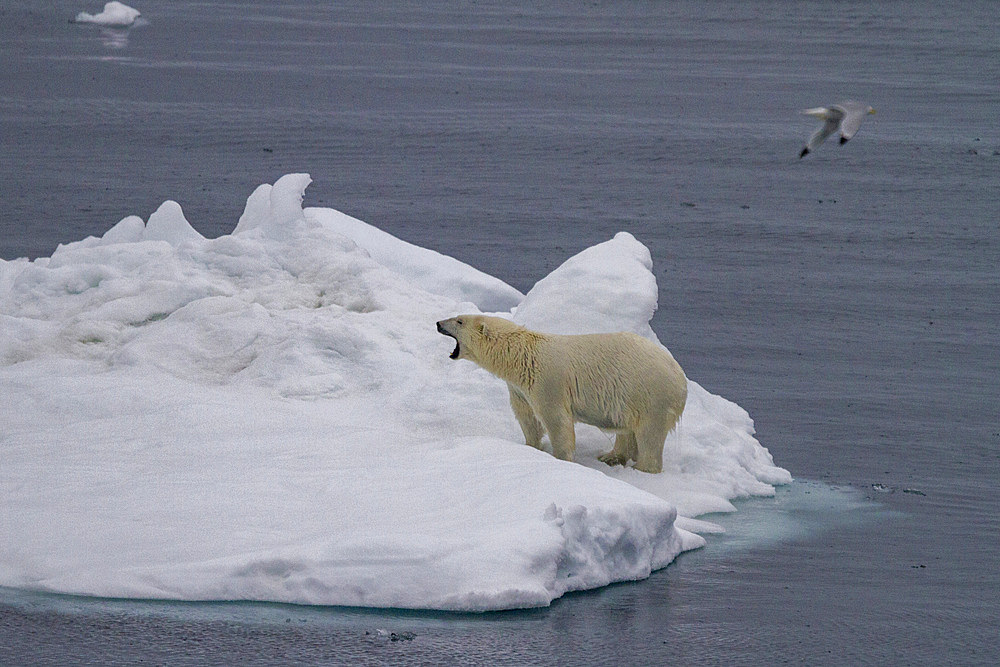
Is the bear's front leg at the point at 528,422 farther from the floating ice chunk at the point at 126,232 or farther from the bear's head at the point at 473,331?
the floating ice chunk at the point at 126,232

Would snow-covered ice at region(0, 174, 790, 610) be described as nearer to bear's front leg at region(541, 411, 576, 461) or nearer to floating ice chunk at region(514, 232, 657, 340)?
floating ice chunk at region(514, 232, 657, 340)

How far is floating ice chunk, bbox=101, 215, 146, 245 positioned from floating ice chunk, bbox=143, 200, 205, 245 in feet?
0.29

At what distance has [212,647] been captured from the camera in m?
6.79

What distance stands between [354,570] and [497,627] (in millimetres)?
792

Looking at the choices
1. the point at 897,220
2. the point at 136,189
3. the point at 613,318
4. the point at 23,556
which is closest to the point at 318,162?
the point at 136,189

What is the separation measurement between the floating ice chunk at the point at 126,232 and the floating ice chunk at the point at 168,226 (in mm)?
89

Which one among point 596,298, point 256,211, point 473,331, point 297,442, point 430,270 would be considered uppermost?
point 256,211

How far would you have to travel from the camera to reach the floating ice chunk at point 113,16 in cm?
3198

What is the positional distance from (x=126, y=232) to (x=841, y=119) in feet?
24.9

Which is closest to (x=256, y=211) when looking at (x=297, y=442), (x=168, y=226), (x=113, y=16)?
(x=168, y=226)

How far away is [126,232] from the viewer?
518 inches

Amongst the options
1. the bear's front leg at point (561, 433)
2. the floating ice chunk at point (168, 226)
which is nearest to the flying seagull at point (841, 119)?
the bear's front leg at point (561, 433)

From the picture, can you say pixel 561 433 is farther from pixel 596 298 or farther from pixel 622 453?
pixel 596 298

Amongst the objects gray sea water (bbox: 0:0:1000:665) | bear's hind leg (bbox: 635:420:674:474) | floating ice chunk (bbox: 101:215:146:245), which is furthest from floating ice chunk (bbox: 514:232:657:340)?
floating ice chunk (bbox: 101:215:146:245)
